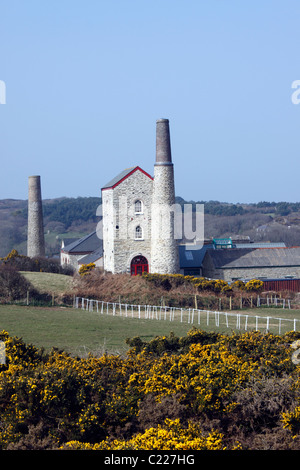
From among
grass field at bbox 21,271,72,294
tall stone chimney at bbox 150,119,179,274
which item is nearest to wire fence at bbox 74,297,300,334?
grass field at bbox 21,271,72,294

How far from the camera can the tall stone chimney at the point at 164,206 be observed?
41.5 metres

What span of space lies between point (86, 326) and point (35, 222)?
34279 millimetres

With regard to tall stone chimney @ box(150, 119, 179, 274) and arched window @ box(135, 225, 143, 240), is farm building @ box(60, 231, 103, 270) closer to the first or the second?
arched window @ box(135, 225, 143, 240)

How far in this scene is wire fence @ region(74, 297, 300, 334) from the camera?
24.5 m

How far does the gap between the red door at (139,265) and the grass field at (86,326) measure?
12628 millimetres

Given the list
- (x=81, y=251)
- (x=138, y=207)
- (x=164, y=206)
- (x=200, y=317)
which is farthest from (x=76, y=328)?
(x=81, y=251)

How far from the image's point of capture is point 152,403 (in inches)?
417

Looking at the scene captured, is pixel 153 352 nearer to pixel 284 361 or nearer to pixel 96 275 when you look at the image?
pixel 284 361

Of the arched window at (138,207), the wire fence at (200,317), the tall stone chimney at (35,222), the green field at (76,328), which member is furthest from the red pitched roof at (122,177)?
the green field at (76,328)

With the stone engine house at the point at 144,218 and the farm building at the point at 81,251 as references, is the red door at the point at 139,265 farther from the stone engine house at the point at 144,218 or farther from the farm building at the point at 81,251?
the farm building at the point at 81,251

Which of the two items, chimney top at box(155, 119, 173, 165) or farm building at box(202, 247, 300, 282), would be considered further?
farm building at box(202, 247, 300, 282)

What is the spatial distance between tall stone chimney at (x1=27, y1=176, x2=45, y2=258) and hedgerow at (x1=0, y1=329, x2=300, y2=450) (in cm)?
4422
